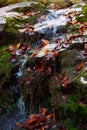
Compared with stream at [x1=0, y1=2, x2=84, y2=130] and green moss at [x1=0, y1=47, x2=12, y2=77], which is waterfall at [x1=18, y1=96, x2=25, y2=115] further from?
green moss at [x1=0, y1=47, x2=12, y2=77]

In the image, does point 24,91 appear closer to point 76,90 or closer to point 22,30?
point 76,90

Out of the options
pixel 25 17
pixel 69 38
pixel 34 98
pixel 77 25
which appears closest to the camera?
pixel 34 98

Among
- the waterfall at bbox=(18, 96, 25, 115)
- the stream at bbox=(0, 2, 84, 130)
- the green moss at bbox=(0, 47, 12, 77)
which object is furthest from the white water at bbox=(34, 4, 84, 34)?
the waterfall at bbox=(18, 96, 25, 115)

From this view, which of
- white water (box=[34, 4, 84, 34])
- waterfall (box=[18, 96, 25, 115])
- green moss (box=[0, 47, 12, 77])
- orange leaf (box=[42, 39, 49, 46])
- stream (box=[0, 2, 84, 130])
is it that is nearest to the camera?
stream (box=[0, 2, 84, 130])

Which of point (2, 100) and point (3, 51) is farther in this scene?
point (3, 51)

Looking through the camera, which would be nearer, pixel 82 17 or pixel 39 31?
pixel 39 31

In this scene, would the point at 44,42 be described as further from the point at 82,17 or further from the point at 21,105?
the point at 21,105

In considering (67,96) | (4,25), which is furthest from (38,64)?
(4,25)

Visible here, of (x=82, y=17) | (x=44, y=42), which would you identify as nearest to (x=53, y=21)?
(x=82, y=17)

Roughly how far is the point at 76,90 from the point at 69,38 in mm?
1693

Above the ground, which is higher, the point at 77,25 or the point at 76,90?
the point at 77,25

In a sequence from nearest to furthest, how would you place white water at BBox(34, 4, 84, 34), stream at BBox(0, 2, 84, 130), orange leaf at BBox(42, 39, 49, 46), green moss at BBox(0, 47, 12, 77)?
1. stream at BBox(0, 2, 84, 130)
2. green moss at BBox(0, 47, 12, 77)
3. orange leaf at BBox(42, 39, 49, 46)
4. white water at BBox(34, 4, 84, 34)

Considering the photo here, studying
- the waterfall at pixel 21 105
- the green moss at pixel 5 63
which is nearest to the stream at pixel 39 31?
the waterfall at pixel 21 105

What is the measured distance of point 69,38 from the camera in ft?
22.3
